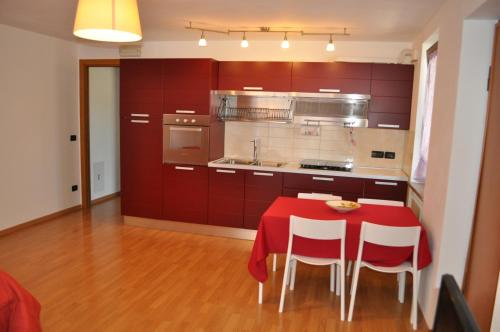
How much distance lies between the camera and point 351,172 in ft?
15.0

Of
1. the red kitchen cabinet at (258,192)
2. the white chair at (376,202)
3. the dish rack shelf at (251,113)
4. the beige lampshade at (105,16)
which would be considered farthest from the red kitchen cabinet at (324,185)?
the beige lampshade at (105,16)

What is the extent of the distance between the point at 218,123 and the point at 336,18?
2.00 metres

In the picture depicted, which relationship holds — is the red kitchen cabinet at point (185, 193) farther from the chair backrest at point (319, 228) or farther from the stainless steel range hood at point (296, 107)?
the chair backrest at point (319, 228)

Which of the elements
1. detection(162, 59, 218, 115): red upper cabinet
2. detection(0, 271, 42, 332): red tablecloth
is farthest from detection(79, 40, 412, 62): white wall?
detection(0, 271, 42, 332): red tablecloth

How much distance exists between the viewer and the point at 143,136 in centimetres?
516

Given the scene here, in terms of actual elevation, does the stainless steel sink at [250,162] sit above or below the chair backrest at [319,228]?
above

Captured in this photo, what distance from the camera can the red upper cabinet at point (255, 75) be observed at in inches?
190

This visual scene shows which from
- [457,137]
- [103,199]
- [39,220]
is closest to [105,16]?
[457,137]

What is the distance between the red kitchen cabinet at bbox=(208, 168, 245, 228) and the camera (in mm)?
4906

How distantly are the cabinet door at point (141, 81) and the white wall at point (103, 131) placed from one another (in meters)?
1.36

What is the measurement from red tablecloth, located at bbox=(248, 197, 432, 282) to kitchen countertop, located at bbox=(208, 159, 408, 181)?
1055 mm

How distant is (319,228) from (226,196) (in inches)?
85.4

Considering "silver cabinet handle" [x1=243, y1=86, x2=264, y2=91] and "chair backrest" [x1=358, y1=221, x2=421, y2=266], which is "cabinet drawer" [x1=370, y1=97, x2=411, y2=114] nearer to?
"silver cabinet handle" [x1=243, y1=86, x2=264, y2=91]

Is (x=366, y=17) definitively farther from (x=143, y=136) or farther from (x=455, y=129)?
(x=143, y=136)
